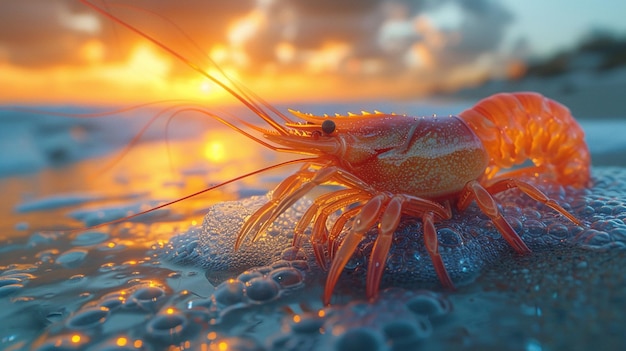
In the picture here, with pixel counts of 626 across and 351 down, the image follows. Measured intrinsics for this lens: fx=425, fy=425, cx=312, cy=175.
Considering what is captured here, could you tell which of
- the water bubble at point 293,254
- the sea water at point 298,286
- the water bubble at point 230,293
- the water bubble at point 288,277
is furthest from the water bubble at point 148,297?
the water bubble at point 293,254

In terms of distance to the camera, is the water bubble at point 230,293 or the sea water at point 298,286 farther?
the water bubble at point 230,293

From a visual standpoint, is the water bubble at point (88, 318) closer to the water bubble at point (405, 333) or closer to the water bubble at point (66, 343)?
the water bubble at point (66, 343)

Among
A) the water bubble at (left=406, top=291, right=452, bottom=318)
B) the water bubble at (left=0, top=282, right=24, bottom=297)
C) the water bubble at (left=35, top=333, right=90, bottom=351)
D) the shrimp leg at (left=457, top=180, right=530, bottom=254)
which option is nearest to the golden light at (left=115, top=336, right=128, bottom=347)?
the water bubble at (left=35, top=333, right=90, bottom=351)

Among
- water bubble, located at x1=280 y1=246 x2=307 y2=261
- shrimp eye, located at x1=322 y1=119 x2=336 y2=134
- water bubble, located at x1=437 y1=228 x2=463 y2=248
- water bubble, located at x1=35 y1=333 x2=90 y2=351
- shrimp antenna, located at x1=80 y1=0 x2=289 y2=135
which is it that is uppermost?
shrimp antenna, located at x1=80 y1=0 x2=289 y2=135

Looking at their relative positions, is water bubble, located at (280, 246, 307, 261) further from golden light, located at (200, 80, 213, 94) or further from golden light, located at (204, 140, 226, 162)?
golden light, located at (204, 140, 226, 162)

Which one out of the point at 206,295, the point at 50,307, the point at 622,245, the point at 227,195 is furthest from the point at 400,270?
the point at 227,195

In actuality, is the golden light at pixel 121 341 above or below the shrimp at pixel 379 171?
below

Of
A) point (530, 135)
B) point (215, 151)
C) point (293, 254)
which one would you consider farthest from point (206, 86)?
point (215, 151)
